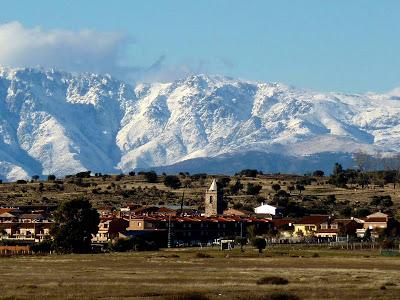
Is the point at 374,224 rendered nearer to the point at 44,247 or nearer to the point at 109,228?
the point at 109,228

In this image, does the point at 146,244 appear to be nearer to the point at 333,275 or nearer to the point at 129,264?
the point at 129,264

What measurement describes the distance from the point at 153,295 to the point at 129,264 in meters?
38.8

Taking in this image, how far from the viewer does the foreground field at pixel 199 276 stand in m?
84.2

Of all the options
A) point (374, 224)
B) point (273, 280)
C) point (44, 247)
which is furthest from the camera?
point (374, 224)

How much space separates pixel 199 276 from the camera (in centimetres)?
10112

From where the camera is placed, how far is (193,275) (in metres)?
102

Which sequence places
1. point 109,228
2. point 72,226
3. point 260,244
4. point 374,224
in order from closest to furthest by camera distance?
point 260,244
point 72,226
point 109,228
point 374,224

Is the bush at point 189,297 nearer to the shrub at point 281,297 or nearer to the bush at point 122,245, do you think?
the shrub at point 281,297

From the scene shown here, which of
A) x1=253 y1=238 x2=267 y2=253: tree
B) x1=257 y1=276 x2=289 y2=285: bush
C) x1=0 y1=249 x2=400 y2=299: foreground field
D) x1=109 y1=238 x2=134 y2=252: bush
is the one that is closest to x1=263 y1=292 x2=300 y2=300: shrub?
x1=0 y1=249 x2=400 y2=299: foreground field

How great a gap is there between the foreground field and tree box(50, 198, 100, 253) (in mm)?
12829

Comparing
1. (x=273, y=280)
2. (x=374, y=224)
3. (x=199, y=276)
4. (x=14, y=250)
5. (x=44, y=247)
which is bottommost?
(x=273, y=280)

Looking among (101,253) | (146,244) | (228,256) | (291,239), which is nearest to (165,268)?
(228,256)

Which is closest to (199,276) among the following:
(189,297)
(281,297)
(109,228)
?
(189,297)

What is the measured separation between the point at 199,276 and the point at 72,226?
56.6 m
